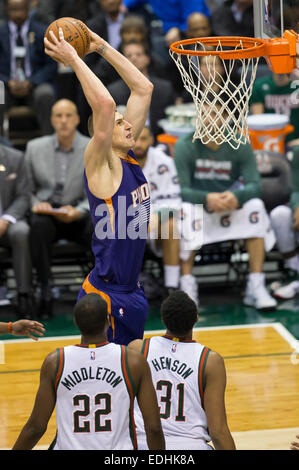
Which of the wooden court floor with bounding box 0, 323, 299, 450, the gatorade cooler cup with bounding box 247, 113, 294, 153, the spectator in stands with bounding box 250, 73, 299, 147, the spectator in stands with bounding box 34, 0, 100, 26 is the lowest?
the wooden court floor with bounding box 0, 323, 299, 450

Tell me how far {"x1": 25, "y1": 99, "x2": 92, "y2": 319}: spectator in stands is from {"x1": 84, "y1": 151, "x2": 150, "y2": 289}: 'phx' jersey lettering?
2.54 m

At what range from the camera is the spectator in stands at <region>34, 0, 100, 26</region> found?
30.1ft

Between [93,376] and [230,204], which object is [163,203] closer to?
[230,204]

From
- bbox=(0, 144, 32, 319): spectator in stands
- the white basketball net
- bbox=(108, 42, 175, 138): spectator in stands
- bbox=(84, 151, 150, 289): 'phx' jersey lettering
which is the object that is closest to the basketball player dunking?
bbox=(84, 151, 150, 289): 'phx' jersey lettering

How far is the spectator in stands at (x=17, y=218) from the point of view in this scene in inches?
270

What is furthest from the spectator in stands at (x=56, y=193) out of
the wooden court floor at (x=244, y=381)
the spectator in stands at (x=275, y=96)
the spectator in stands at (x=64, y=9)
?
the spectator in stands at (x=64, y=9)

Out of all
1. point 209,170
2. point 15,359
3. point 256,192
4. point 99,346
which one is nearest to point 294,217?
point 256,192

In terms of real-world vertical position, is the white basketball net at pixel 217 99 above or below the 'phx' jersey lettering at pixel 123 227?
above

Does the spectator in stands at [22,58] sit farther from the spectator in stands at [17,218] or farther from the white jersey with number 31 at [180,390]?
the white jersey with number 31 at [180,390]

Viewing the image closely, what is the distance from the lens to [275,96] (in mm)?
8406

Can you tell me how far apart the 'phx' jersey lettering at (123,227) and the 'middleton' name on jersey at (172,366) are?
89 cm

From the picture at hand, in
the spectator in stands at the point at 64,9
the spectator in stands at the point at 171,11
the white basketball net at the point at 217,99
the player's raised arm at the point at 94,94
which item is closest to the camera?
the player's raised arm at the point at 94,94

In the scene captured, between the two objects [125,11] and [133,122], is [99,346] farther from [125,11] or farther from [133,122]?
[125,11]

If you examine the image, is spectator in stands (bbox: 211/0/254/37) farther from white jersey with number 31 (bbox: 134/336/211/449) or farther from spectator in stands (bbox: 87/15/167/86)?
white jersey with number 31 (bbox: 134/336/211/449)
